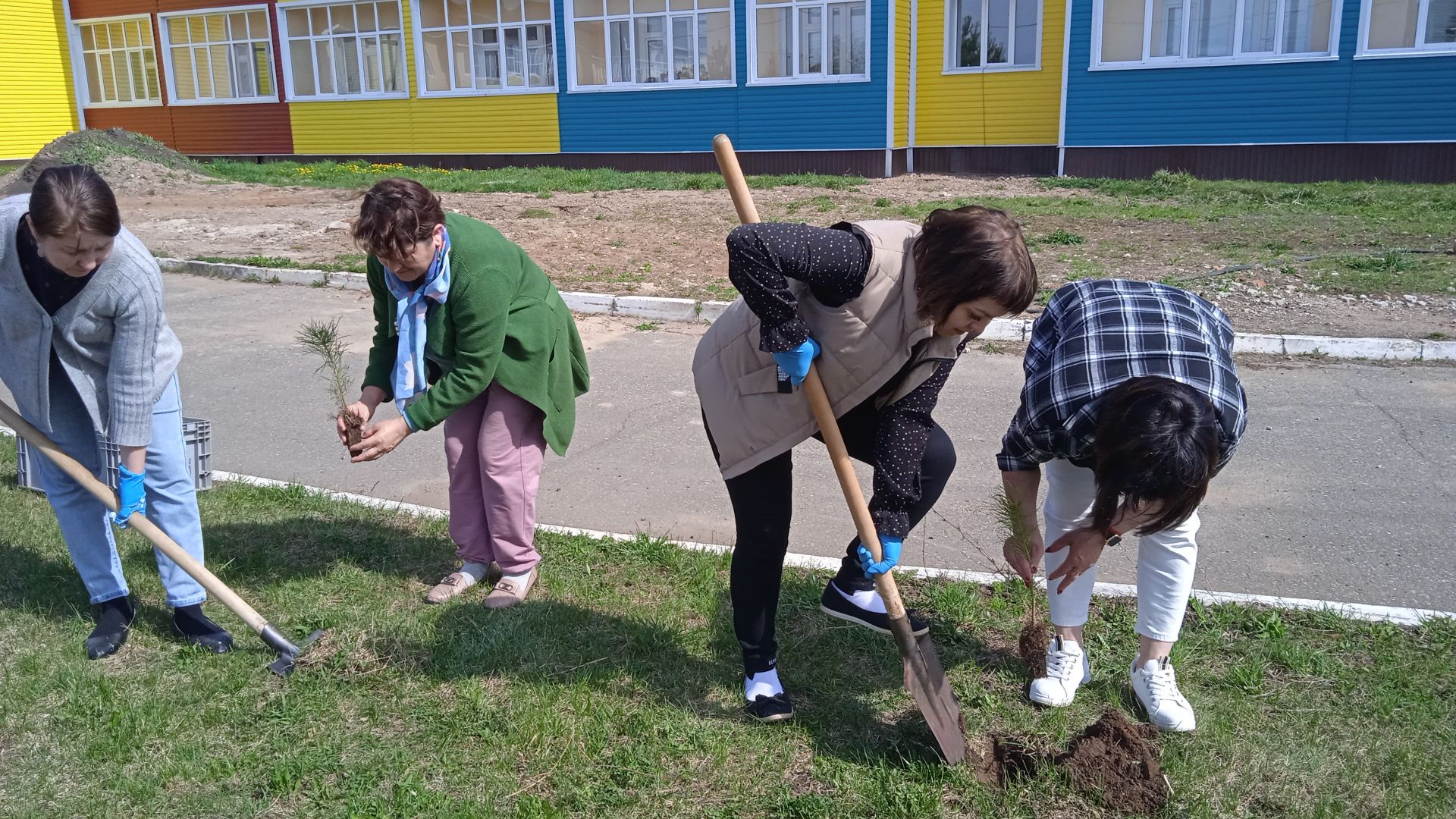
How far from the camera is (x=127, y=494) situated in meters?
3.51

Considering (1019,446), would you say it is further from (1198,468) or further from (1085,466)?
(1198,468)

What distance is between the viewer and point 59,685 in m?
3.49

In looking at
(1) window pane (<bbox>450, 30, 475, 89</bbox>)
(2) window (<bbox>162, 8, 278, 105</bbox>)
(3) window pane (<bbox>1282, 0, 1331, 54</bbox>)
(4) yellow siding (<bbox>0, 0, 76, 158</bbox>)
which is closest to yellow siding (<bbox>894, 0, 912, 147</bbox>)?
(3) window pane (<bbox>1282, 0, 1331, 54</bbox>)

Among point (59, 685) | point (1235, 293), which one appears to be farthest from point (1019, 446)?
point (1235, 293)

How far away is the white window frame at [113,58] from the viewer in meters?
28.4

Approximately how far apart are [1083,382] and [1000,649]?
1.23 m

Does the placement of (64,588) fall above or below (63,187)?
below

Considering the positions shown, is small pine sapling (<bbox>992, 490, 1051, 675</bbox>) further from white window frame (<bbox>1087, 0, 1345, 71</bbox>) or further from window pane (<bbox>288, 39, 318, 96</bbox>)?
window pane (<bbox>288, 39, 318, 96</bbox>)

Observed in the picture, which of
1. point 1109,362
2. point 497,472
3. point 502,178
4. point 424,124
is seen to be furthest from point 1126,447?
point 424,124

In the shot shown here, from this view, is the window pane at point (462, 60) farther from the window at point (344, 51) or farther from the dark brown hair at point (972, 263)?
the dark brown hair at point (972, 263)

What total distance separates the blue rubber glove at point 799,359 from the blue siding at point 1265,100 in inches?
682

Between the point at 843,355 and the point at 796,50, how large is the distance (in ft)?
62.0

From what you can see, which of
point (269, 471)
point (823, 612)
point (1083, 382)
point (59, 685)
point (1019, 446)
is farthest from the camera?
point (269, 471)

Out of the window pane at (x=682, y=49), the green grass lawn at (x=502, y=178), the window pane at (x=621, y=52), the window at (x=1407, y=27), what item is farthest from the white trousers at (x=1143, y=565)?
the window pane at (x=621, y=52)
